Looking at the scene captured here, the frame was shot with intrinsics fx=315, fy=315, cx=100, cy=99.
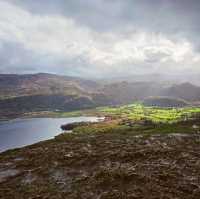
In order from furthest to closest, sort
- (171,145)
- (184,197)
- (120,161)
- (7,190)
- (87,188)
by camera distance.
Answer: (171,145), (120,161), (7,190), (87,188), (184,197)

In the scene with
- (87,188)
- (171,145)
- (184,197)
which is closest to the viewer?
(184,197)

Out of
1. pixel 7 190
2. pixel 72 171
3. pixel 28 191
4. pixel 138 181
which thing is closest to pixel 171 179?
pixel 138 181

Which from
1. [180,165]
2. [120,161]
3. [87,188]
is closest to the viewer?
[87,188]

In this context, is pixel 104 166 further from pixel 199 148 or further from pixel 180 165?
pixel 199 148

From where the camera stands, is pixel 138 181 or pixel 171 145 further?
pixel 171 145

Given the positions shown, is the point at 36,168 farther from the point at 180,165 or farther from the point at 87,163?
the point at 180,165

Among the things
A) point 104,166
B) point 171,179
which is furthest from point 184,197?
point 104,166
